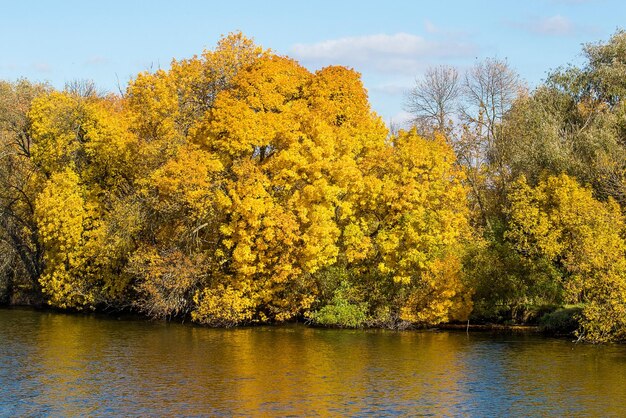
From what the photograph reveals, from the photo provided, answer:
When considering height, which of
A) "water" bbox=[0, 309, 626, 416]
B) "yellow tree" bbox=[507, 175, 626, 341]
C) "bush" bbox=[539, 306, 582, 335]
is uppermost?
"yellow tree" bbox=[507, 175, 626, 341]

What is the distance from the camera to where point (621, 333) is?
4062 centimetres

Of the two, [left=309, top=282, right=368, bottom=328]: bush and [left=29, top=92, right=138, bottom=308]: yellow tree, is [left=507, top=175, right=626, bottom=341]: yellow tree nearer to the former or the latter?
[left=309, top=282, right=368, bottom=328]: bush

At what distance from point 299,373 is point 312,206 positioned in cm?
1499

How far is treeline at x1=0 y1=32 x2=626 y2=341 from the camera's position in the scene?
46781mm

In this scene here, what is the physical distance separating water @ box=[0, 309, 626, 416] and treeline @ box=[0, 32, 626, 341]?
107 inches

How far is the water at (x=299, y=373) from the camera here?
28734 millimetres

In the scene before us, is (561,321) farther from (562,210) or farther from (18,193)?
(18,193)

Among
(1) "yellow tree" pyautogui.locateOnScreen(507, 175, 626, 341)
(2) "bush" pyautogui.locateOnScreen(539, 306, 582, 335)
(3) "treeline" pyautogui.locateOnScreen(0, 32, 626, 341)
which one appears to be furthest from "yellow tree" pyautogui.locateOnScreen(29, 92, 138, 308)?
(2) "bush" pyautogui.locateOnScreen(539, 306, 582, 335)

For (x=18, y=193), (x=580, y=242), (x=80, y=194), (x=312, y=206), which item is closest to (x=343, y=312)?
(x=312, y=206)

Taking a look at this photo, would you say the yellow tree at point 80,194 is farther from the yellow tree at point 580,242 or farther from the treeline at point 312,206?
the yellow tree at point 580,242

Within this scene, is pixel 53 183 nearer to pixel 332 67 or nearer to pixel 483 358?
pixel 332 67

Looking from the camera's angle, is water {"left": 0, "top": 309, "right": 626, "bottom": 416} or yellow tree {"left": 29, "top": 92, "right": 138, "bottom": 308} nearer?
water {"left": 0, "top": 309, "right": 626, "bottom": 416}

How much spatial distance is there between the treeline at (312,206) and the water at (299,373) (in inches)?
107

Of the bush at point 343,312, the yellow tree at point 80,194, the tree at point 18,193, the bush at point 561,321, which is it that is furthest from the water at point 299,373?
the tree at point 18,193
